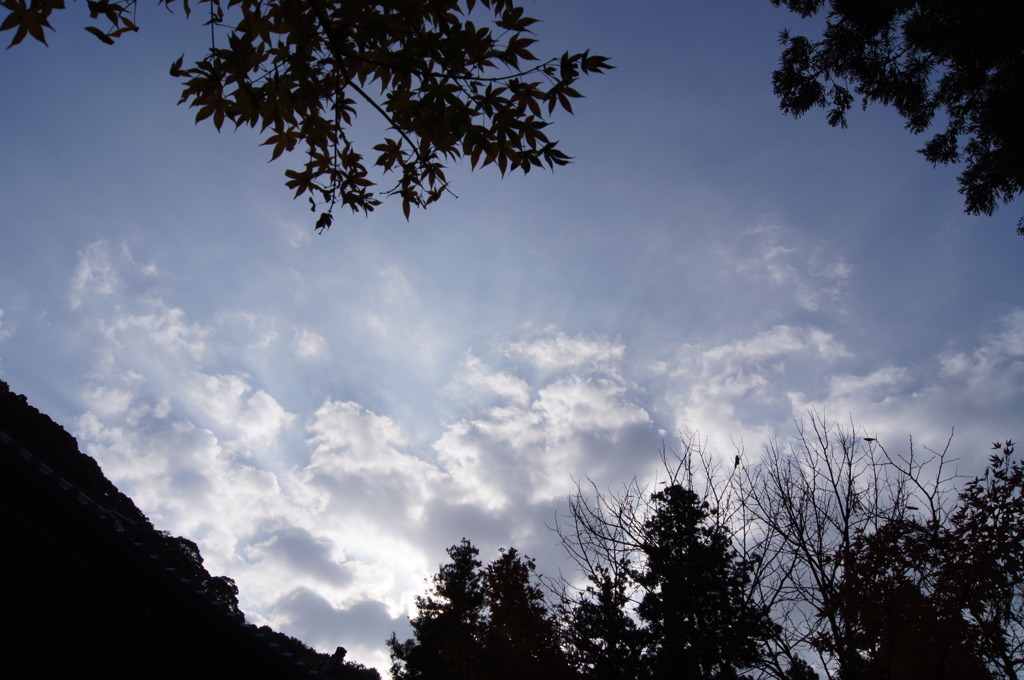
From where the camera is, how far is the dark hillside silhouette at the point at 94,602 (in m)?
5.55

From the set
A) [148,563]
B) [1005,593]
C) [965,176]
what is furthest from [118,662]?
[965,176]

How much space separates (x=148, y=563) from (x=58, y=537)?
0.99m

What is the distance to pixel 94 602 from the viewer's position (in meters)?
5.97

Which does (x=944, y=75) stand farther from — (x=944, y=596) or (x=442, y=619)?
(x=442, y=619)

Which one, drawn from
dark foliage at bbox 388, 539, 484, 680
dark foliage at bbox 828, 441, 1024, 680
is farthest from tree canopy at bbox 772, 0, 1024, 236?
dark foliage at bbox 388, 539, 484, 680

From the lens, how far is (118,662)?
6.09 metres

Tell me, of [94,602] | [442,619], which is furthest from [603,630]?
[442,619]

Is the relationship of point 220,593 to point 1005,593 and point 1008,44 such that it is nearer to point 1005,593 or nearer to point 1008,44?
point 1005,593

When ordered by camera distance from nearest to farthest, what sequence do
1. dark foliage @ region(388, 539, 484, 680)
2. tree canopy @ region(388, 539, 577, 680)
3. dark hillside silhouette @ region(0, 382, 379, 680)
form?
dark hillside silhouette @ region(0, 382, 379, 680)
tree canopy @ region(388, 539, 577, 680)
dark foliage @ region(388, 539, 484, 680)

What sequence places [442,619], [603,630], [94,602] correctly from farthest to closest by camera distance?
1. [442,619]
2. [603,630]
3. [94,602]

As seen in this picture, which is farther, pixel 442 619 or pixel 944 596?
pixel 442 619

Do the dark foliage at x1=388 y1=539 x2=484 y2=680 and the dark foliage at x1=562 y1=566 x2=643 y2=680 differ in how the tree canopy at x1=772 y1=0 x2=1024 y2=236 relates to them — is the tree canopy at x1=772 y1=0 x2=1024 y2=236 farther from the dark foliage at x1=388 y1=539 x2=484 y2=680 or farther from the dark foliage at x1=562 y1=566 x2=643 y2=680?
the dark foliage at x1=388 y1=539 x2=484 y2=680

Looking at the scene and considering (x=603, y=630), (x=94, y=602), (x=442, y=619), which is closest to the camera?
(x=94, y=602)

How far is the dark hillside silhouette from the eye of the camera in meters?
5.55
